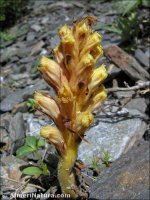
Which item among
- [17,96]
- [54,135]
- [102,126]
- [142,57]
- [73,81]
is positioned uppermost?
[142,57]

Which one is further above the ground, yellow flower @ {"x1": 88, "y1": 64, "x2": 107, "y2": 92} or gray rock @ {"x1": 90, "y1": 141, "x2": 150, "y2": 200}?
yellow flower @ {"x1": 88, "y1": 64, "x2": 107, "y2": 92}

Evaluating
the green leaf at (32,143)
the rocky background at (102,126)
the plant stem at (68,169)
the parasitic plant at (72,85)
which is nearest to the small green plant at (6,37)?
the rocky background at (102,126)

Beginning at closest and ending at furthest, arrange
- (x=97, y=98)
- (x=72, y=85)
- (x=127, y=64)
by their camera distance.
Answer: (x=72, y=85) → (x=97, y=98) → (x=127, y=64)

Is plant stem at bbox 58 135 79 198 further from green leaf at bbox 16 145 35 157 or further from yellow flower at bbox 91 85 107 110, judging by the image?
green leaf at bbox 16 145 35 157

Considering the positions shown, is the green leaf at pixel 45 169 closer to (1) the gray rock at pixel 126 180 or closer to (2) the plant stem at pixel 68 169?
(1) the gray rock at pixel 126 180

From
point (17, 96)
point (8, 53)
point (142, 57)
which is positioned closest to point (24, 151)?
point (17, 96)

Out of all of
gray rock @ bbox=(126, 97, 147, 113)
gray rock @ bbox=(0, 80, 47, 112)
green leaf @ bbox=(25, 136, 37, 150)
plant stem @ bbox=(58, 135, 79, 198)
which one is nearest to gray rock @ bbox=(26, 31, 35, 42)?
gray rock @ bbox=(0, 80, 47, 112)

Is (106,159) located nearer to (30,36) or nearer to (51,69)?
(51,69)
